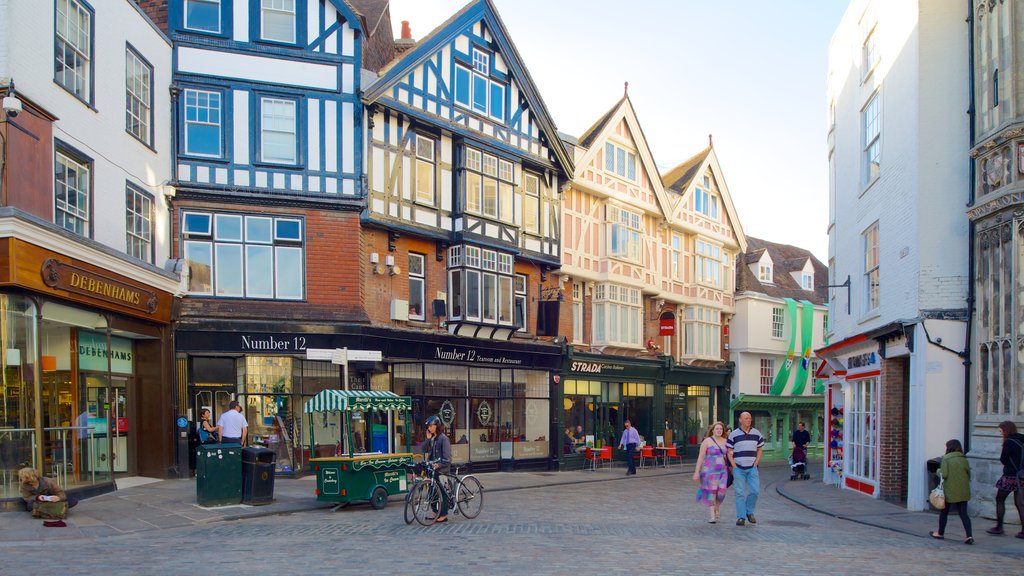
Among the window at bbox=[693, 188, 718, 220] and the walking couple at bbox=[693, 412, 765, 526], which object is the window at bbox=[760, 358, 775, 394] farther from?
the walking couple at bbox=[693, 412, 765, 526]

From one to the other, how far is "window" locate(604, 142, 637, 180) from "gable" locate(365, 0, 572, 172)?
327cm

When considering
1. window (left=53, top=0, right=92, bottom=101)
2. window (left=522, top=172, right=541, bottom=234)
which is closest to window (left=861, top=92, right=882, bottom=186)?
window (left=522, top=172, right=541, bottom=234)

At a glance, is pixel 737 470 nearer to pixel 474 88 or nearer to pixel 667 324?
pixel 474 88

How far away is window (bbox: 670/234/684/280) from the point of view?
3606cm

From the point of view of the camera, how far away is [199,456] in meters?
15.3

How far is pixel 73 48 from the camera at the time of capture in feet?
53.2

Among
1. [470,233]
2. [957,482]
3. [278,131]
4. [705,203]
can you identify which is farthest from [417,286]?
[705,203]

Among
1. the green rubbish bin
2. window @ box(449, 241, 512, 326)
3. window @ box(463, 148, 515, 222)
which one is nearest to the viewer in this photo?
the green rubbish bin

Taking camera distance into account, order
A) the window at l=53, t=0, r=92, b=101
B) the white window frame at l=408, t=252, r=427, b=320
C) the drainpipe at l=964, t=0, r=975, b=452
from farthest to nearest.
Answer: the white window frame at l=408, t=252, r=427, b=320
the drainpipe at l=964, t=0, r=975, b=452
the window at l=53, t=0, r=92, b=101

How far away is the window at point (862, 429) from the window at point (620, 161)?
12601 mm

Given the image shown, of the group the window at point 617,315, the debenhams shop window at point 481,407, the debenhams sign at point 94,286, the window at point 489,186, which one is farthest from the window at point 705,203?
the debenhams sign at point 94,286

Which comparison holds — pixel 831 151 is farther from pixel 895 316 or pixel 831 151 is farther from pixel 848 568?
pixel 848 568

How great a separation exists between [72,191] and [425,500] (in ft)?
27.4

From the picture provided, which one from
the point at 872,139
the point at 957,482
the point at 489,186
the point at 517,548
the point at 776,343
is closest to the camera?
the point at 517,548
